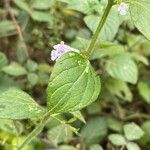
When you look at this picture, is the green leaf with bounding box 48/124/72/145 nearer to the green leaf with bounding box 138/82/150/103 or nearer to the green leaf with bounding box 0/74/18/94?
the green leaf with bounding box 0/74/18/94

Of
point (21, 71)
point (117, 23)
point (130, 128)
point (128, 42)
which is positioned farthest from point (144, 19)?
point (128, 42)

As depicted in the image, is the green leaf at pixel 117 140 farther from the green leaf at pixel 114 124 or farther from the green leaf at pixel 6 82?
the green leaf at pixel 6 82

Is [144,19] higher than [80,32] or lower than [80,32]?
higher

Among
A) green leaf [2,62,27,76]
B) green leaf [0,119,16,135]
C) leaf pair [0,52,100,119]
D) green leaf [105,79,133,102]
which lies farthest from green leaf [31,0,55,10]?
leaf pair [0,52,100,119]

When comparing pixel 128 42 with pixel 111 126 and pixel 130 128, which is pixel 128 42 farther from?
pixel 130 128

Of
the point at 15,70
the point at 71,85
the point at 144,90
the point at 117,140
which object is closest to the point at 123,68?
the point at 144,90

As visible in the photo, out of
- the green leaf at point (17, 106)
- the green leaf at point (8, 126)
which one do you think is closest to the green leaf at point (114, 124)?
the green leaf at point (8, 126)

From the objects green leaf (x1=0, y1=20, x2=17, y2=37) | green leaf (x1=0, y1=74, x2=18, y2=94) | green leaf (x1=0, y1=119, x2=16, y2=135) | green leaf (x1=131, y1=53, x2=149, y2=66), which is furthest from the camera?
green leaf (x1=0, y1=20, x2=17, y2=37)
